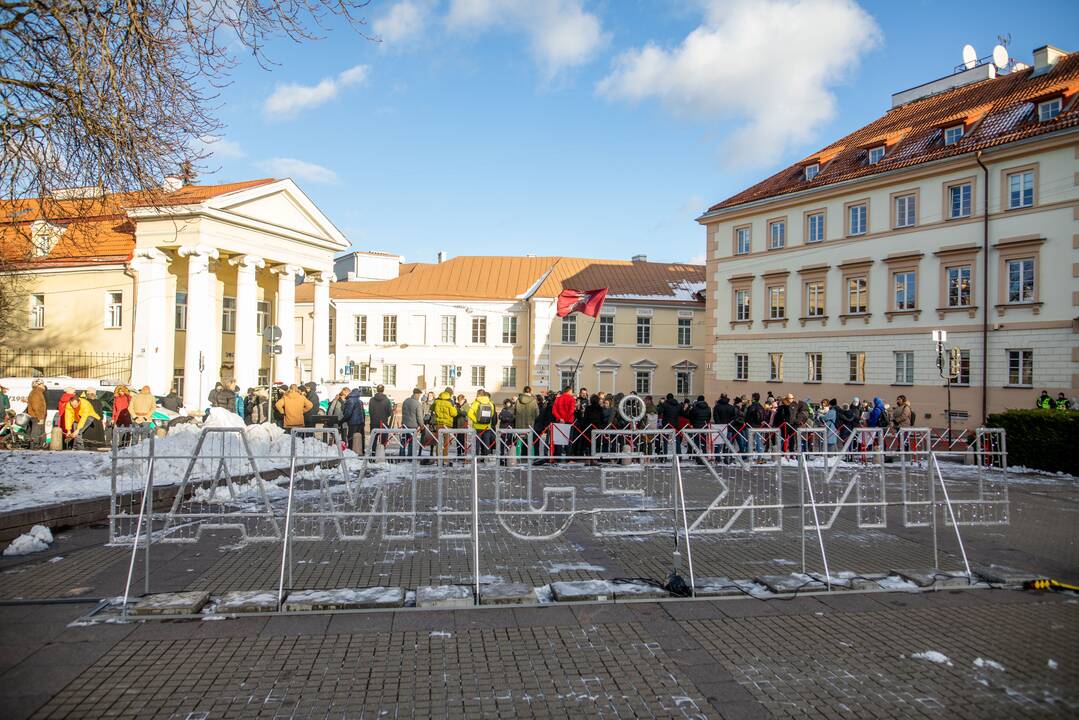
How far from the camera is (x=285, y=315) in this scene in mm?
41562

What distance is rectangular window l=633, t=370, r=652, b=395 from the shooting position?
184 ft

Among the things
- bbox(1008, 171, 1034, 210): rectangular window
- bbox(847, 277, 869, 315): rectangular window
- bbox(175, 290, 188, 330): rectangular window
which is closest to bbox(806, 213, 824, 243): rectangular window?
bbox(847, 277, 869, 315): rectangular window

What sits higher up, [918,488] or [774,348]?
[774,348]

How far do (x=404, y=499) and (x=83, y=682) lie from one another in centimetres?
745

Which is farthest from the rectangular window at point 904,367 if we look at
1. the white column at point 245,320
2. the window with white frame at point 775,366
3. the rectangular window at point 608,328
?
the white column at point 245,320

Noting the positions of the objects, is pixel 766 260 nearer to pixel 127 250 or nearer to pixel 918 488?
pixel 918 488

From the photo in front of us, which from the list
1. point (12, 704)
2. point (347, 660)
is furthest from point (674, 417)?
point (12, 704)

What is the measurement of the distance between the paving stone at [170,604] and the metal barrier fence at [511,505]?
399mm

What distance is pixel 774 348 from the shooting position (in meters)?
40.2

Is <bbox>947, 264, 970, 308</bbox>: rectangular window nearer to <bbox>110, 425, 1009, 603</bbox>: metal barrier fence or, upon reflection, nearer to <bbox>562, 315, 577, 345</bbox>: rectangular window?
<bbox>110, 425, 1009, 603</bbox>: metal barrier fence

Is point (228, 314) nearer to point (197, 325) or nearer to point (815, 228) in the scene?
point (197, 325)

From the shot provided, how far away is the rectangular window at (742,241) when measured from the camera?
42.3 m

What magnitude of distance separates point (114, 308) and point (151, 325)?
454cm

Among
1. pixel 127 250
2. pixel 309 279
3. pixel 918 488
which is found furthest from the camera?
pixel 309 279
